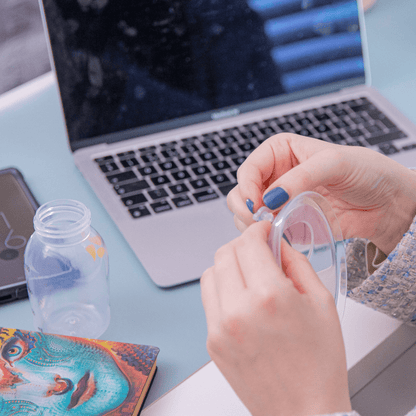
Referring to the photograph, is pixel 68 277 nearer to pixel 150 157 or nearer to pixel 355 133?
pixel 150 157

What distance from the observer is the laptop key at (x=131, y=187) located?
791mm

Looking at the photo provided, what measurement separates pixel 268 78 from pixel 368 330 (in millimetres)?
498

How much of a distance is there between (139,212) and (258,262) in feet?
1.19

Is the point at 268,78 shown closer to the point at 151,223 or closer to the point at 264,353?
the point at 151,223

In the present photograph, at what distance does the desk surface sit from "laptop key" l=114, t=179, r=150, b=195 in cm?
4

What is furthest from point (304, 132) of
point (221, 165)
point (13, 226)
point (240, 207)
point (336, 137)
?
point (13, 226)

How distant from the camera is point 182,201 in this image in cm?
78

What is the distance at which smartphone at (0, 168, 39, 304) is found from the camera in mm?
642

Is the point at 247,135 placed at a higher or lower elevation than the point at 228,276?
lower

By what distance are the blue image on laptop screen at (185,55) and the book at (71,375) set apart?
387 millimetres

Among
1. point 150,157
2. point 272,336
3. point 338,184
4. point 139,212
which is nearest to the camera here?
point 272,336

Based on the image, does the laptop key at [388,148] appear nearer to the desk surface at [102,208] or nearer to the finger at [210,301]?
the desk surface at [102,208]

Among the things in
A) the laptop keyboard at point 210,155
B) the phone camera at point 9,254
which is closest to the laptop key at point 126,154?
the laptop keyboard at point 210,155

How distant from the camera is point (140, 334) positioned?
619mm
